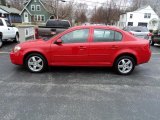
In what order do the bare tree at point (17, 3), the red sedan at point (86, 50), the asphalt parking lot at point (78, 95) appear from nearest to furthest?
the asphalt parking lot at point (78, 95) < the red sedan at point (86, 50) < the bare tree at point (17, 3)

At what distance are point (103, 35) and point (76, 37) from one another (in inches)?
34.9

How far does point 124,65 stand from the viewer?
6.18 metres

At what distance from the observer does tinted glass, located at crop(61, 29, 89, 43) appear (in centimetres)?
605

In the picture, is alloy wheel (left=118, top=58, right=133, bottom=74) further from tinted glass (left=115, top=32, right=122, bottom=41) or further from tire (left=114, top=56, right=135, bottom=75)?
tinted glass (left=115, top=32, right=122, bottom=41)

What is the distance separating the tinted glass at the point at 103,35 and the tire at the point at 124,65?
758mm

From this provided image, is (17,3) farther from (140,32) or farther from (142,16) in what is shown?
(140,32)

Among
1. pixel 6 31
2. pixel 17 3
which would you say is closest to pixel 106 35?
pixel 6 31

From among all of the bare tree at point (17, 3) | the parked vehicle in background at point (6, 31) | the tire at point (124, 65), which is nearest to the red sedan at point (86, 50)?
the tire at point (124, 65)

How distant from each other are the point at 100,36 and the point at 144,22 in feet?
176

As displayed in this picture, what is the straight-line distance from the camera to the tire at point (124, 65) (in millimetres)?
6145

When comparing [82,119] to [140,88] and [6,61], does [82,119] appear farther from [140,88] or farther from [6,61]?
[6,61]

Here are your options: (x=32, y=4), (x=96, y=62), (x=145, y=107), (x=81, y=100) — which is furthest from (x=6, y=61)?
(x=32, y=4)

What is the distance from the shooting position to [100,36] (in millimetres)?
6109

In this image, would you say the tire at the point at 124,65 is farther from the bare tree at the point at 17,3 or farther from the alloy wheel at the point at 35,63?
the bare tree at the point at 17,3
